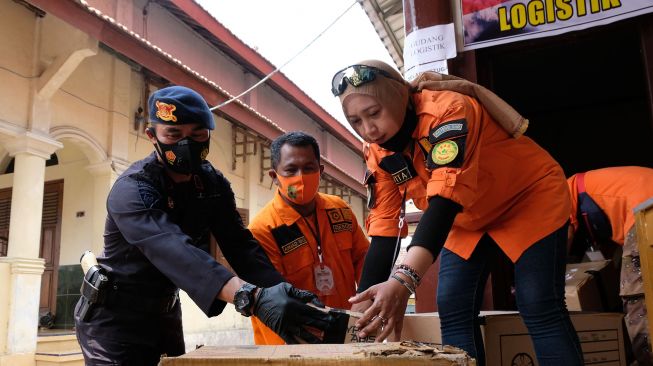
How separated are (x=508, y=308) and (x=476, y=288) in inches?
51.8

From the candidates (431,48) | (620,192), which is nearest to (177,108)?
(431,48)

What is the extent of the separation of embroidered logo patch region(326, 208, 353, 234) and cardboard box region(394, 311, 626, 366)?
819 mm

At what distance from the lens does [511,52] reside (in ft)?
11.2

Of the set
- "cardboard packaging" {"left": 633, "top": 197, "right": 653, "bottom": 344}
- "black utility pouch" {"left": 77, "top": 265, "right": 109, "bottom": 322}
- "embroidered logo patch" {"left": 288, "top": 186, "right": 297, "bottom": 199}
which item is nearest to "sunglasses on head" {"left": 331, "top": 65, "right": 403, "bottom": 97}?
"cardboard packaging" {"left": 633, "top": 197, "right": 653, "bottom": 344}

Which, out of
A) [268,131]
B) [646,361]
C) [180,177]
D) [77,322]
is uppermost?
[268,131]

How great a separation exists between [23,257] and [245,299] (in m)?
5.63

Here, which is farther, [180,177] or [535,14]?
[535,14]

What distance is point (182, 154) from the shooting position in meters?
2.02

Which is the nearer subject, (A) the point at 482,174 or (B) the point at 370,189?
(A) the point at 482,174

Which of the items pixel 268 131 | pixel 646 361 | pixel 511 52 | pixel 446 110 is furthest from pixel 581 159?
pixel 268 131

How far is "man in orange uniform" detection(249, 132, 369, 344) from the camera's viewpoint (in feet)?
8.60

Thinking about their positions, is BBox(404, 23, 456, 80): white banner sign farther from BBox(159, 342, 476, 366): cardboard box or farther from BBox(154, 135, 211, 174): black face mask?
BBox(159, 342, 476, 366): cardboard box

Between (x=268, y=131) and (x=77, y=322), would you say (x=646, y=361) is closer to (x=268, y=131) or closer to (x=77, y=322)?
(x=77, y=322)

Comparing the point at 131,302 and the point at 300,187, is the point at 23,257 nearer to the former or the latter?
the point at 300,187
